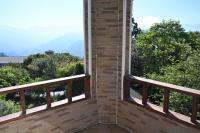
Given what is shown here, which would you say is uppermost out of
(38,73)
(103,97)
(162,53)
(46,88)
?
(162,53)

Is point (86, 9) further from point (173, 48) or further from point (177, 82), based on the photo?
point (173, 48)

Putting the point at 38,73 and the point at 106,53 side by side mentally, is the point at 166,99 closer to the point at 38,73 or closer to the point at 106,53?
the point at 106,53

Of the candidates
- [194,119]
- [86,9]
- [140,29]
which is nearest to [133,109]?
[194,119]

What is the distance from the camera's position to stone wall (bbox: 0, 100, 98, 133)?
3.08 metres

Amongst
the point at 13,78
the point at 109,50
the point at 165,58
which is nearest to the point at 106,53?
the point at 109,50

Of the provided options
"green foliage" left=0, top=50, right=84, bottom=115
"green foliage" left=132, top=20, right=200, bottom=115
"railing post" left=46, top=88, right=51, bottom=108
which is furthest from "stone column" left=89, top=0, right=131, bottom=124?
"green foliage" left=0, top=50, right=84, bottom=115

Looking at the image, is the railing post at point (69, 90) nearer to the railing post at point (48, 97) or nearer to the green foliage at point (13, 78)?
the railing post at point (48, 97)

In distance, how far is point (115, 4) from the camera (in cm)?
339

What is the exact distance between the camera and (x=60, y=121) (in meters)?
3.48

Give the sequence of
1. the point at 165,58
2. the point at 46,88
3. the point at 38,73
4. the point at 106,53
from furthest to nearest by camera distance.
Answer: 1. the point at 38,73
2. the point at 165,58
3. the point at 106,53
4. the point at 46,88

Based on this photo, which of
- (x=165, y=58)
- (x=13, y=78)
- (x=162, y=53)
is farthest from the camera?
(x=13, y=78)

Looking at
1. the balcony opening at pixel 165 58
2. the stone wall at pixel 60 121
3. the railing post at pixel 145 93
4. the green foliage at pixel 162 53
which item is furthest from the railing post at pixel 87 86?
the green foliage at pixel 162 53

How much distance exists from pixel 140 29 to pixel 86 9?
562 inches

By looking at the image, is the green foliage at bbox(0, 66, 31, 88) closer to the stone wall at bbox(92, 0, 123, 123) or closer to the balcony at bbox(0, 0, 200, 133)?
the balcony at bbox(0, 0, 200, 133)
